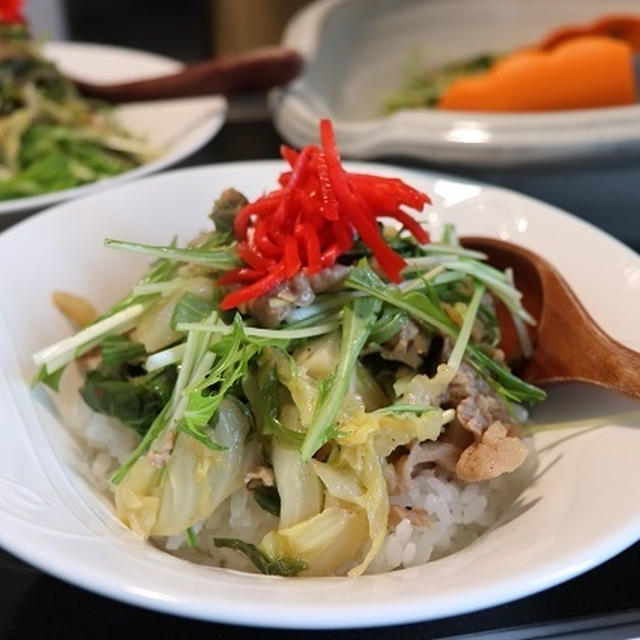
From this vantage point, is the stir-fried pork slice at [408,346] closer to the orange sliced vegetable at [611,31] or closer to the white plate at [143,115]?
the white plate at [143,115]

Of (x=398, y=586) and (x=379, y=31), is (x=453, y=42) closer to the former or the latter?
(x=379, y=31)

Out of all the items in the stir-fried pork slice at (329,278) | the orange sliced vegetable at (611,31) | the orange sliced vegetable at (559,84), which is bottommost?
the orange sliced vegetable at (611,31)

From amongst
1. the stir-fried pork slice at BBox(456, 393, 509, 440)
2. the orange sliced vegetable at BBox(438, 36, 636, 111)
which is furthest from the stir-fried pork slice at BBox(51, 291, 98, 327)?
the orange sliced vegetable at BBox(438, 36, 636, 111)

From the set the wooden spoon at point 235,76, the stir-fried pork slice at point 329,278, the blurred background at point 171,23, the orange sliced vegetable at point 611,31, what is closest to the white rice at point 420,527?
the stir-fried pork slice at point 329,278

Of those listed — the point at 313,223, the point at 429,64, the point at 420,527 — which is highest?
the point at 313,223

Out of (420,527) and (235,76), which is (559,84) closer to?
(235,76)

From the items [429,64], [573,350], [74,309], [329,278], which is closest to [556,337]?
[573,350]
